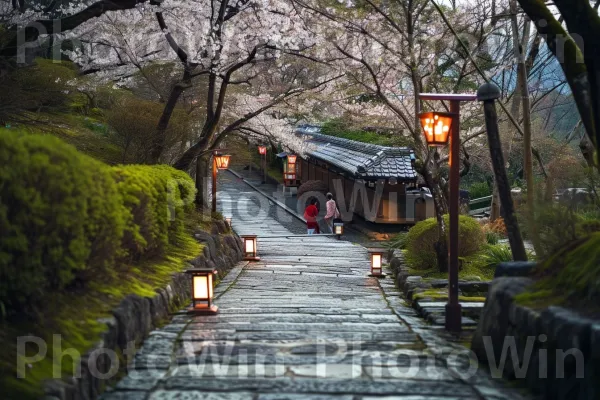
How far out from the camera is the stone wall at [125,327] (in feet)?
16.6

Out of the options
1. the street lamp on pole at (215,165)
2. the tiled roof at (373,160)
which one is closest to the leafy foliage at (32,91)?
the street lamp on pole at (215,165)

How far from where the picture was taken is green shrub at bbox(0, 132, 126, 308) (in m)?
5.08

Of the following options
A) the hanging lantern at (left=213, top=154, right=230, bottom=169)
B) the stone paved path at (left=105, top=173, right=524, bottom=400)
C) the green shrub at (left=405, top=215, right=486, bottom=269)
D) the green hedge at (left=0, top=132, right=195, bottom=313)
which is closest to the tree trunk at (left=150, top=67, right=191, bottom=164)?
the stone paved path at (left=105, top=173, right=524, bottom=400)

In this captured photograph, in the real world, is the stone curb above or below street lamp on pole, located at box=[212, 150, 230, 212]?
below

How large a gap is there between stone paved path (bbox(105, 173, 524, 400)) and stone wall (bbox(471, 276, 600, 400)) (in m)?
0.25

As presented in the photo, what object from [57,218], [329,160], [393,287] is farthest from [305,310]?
[329,160]

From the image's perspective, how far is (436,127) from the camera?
30.6 feet

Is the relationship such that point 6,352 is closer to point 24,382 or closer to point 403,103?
point 24,382

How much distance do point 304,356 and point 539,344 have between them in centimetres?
236

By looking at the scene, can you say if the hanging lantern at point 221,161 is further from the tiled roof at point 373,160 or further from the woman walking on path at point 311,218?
the woman walking on path at point 311,218

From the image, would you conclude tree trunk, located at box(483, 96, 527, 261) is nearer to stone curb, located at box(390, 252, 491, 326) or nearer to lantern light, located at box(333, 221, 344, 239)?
stone curb, located at box(390, 252, 491, 326)

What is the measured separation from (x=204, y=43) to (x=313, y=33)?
288 cm

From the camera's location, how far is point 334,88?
1978 centimetres

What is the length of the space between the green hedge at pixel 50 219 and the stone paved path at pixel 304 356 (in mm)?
1148
